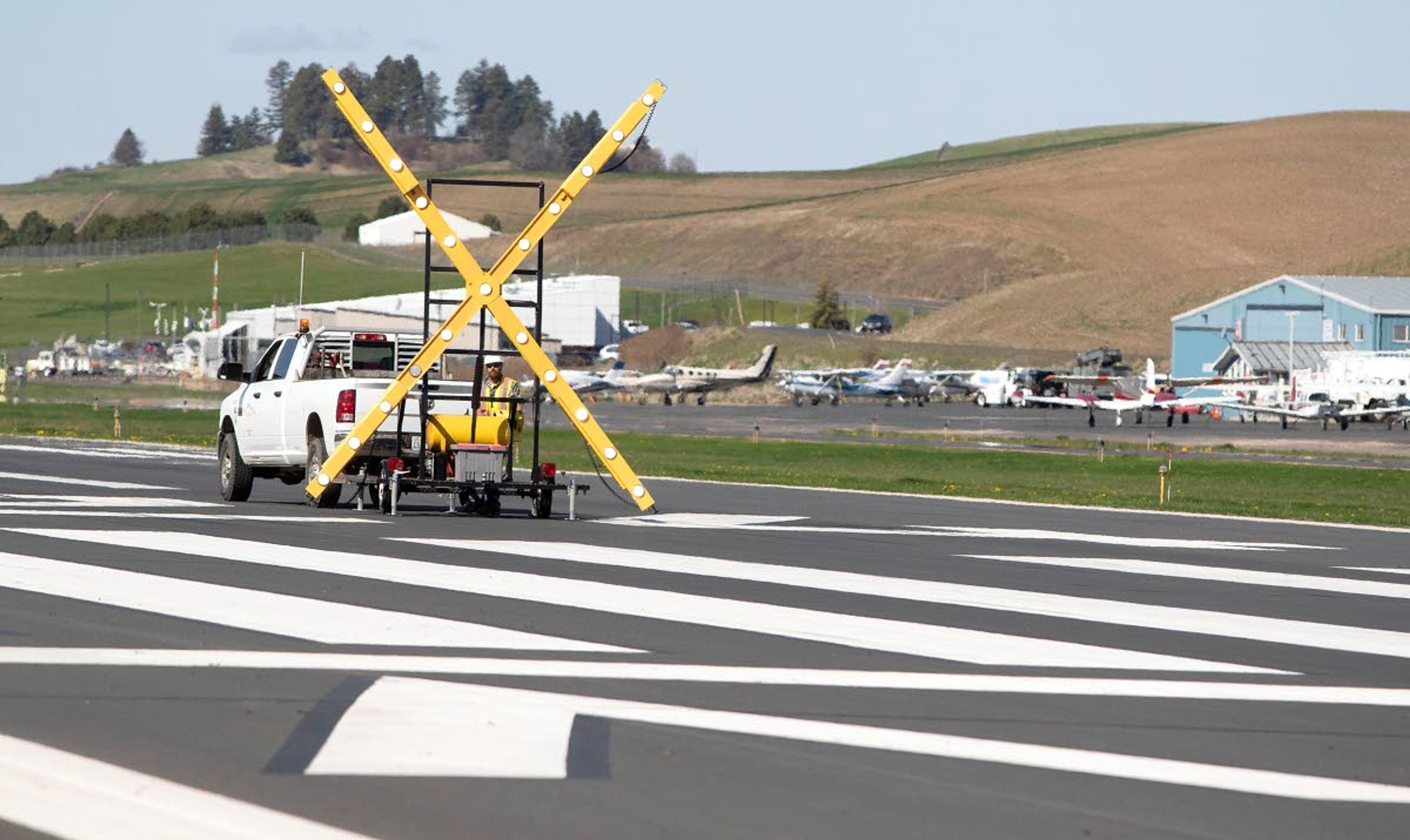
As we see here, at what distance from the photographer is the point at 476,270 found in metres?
17.6

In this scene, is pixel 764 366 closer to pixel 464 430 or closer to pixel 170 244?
pixel 464 430

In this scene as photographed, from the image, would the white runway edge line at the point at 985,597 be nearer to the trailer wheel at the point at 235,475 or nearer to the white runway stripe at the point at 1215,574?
the white runway stripe at the point at 1215,574

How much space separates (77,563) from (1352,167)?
164926mm

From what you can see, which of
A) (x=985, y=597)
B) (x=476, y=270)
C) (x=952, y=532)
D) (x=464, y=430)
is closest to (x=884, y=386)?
(x=952, y=532)

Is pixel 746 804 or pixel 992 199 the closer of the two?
pixel 746 804

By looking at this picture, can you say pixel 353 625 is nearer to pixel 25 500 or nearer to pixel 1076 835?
pixel 1076 835

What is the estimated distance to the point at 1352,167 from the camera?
542ft

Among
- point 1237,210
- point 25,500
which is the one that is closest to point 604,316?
point 1237,210

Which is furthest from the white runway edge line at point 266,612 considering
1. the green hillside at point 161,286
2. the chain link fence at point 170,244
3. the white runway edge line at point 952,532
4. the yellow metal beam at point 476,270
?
the chain link fence at point 170,244

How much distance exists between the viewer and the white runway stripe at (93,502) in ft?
64.6

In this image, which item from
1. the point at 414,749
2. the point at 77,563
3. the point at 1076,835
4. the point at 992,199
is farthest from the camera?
the point at 992,199

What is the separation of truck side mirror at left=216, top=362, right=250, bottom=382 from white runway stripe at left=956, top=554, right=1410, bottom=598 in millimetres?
9608

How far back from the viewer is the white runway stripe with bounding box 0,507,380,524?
18.1 metres

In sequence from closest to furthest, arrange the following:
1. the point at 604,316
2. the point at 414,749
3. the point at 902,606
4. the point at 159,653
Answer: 1. the point at 414,749
2. the point at 159,653
3. the point at 902,606
4. the point at 604,316
